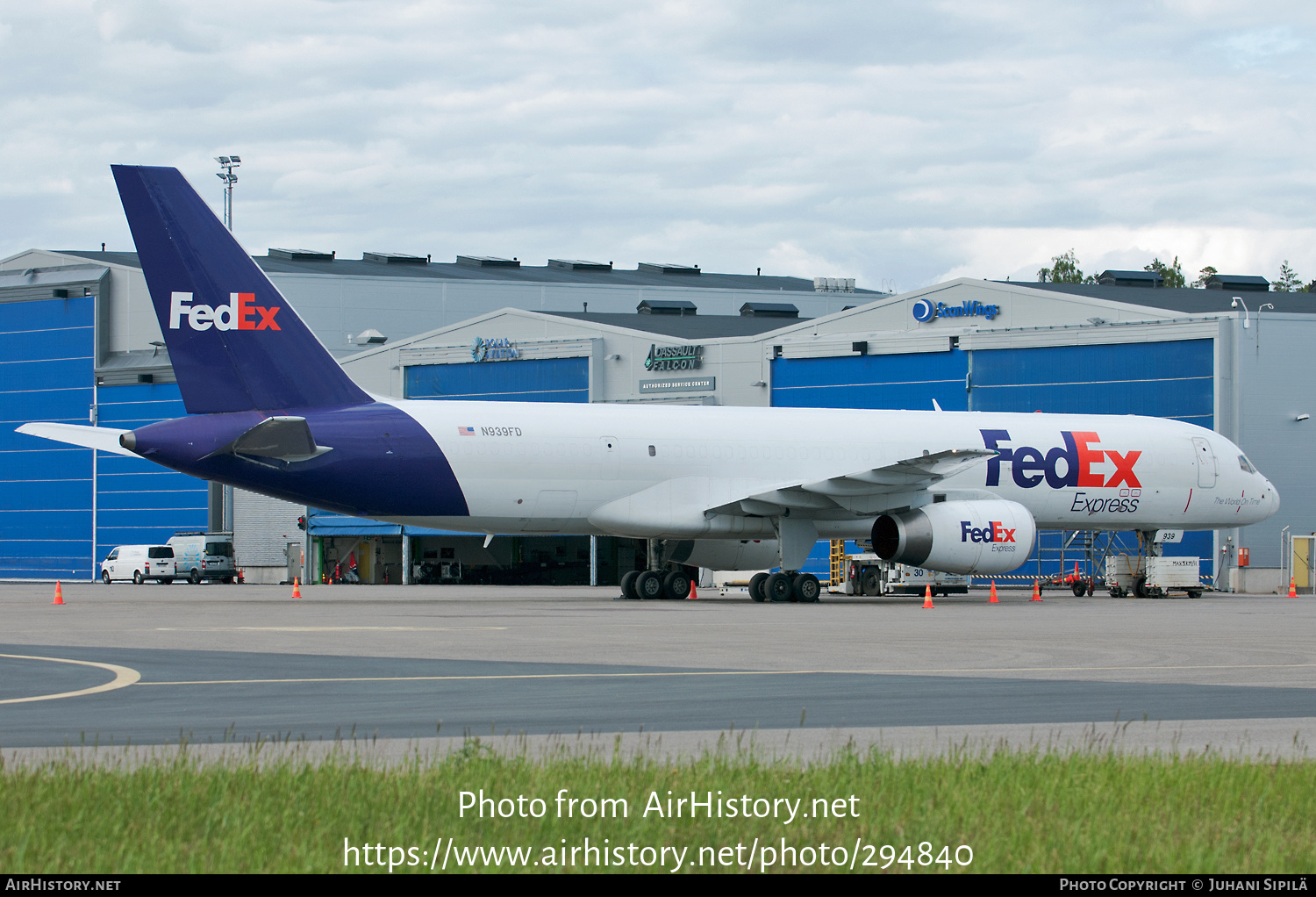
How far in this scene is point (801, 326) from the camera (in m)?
59.2

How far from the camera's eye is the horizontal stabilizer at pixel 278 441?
30625 millimetres

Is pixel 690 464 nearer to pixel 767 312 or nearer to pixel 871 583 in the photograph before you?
pixel 871 583

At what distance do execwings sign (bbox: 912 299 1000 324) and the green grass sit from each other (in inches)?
1838

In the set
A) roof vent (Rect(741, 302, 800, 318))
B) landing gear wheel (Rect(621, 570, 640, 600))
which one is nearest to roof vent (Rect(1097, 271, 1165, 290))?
roof vent (Rect(741, 302, 800, 318))

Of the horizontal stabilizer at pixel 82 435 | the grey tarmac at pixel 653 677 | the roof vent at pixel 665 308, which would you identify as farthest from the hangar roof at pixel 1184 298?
the horizontal stabilizer at pixel 82 435

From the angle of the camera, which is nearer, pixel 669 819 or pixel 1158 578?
pixel 669 819

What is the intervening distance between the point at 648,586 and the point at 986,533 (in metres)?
8.66

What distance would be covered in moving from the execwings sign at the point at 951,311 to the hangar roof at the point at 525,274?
35.9m

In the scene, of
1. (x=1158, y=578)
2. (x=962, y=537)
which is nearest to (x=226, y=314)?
(x=962, y=537)

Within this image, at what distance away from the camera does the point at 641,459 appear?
34812 mm

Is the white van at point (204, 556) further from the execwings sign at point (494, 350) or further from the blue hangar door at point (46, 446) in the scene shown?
the execwings sign at point (494, 350)

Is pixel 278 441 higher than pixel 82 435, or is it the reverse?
pixel 82 435

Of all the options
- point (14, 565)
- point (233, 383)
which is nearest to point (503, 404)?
point (233, 383)

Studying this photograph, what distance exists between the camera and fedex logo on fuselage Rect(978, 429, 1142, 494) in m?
38.2
